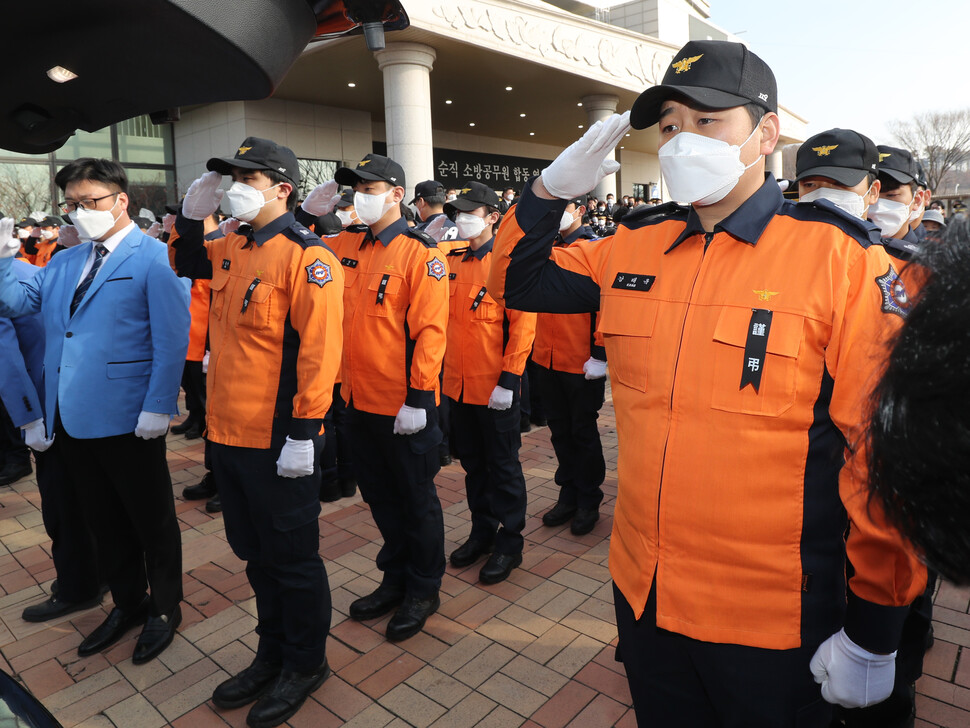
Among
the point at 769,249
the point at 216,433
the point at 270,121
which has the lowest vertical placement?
the point at 216,433

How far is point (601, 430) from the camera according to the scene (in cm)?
641

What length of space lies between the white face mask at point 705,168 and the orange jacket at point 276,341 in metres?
1.51

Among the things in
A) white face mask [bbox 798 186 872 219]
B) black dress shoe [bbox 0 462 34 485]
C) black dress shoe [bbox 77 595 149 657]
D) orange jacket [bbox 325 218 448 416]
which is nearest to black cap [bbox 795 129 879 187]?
white face mask [bbox 798 186 872 219]

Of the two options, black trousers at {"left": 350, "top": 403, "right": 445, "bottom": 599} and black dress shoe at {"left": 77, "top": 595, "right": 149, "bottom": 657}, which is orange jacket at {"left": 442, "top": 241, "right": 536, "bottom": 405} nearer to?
black trousers at {"left": 350, "top": 403, "right": 445, "bottom": 599}

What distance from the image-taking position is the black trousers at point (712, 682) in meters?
1.47

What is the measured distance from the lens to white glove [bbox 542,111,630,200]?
175 cm

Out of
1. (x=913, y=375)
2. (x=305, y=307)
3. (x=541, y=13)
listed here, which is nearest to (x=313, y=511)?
(x=305, y=307)

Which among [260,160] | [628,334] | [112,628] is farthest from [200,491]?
[628,334]

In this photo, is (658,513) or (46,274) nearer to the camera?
(658,513)

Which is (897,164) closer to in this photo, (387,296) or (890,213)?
(890,213)

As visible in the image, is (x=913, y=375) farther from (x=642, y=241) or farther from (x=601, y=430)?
(x=601, y=430)

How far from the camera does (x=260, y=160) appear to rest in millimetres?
2840

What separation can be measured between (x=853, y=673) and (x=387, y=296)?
2.47 meters

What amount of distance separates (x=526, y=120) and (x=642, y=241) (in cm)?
2374
